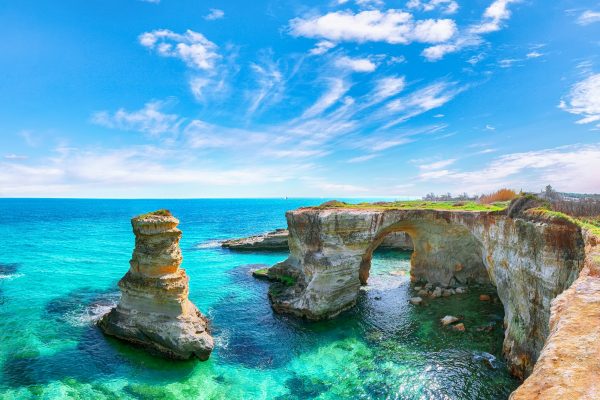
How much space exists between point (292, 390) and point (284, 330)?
7.03 metres

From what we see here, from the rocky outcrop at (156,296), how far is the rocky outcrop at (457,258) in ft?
30.6

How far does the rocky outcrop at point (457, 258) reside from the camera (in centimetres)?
1569

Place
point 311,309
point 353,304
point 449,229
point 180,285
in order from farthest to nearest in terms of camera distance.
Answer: point 449,229, point 353,304, point 311,309, point 180,285

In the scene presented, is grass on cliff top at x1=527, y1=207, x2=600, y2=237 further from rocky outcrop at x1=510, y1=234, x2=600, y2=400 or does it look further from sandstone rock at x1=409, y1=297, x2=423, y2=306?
sandstone rock at x1=409, y1=297, x2=423, y2=306

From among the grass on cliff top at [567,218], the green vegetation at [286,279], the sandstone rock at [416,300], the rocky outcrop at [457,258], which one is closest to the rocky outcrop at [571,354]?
the rocky outcrop at [457,258]

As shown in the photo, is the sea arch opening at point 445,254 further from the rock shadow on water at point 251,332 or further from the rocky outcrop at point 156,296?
the rocky outcrop at point 156,296

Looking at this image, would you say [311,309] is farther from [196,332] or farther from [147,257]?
[147,257]

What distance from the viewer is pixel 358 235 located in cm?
2917

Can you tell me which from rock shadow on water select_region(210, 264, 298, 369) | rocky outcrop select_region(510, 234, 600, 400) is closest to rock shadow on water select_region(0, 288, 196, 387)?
rock shadow on water select_region(210, 264, 298, 369)

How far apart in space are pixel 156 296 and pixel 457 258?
2702 cm

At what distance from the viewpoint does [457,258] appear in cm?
3309

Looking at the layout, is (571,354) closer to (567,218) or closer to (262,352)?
(567,218)

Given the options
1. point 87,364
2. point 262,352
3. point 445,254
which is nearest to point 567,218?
point 262,352

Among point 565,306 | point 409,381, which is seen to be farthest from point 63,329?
point 565,306
